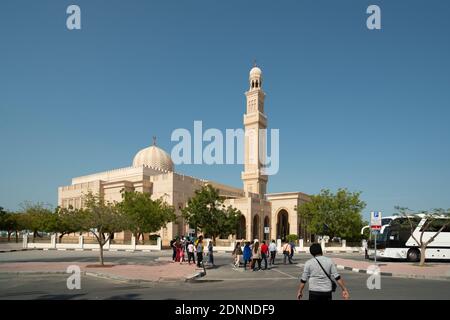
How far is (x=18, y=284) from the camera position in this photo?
519 inches

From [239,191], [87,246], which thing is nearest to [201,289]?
[87,246]

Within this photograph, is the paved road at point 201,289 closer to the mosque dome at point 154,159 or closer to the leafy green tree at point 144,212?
the leafy green tree at point 144,212

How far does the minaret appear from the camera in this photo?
2405 inches

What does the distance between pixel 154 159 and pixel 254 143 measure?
15.7 meters

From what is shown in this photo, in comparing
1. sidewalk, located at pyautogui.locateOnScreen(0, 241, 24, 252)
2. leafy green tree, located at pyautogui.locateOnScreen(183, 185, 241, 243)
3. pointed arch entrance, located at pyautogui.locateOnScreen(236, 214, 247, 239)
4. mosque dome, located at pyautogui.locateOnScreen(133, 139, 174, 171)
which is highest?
mosque dome, located at pyautogui.locateOnScreen(133, 139, 174, 171)

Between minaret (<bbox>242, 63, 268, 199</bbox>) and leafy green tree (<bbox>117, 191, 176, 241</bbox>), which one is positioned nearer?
leafy green tree (<bbox>117, 191, 176, 241</bbox>)

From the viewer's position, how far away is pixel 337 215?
44.5 metres

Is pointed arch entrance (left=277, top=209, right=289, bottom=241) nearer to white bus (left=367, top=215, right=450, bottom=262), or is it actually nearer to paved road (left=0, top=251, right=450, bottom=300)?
white bus (left=367, top=215, right=450, bottom=262)

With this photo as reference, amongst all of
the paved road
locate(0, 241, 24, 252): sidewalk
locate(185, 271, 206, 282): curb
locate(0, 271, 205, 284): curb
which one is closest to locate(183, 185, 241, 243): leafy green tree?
locate(0, 241, 24, 252): sidewalk

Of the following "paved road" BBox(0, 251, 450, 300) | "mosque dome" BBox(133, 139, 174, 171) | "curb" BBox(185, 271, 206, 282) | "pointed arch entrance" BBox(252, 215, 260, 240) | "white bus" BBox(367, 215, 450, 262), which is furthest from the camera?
"mosque dome" BBox(133, 139, 174, 171)

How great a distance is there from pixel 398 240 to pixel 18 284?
69.4 ft

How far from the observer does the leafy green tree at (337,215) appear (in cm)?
4400

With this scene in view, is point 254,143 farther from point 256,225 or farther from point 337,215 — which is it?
point 337,215
